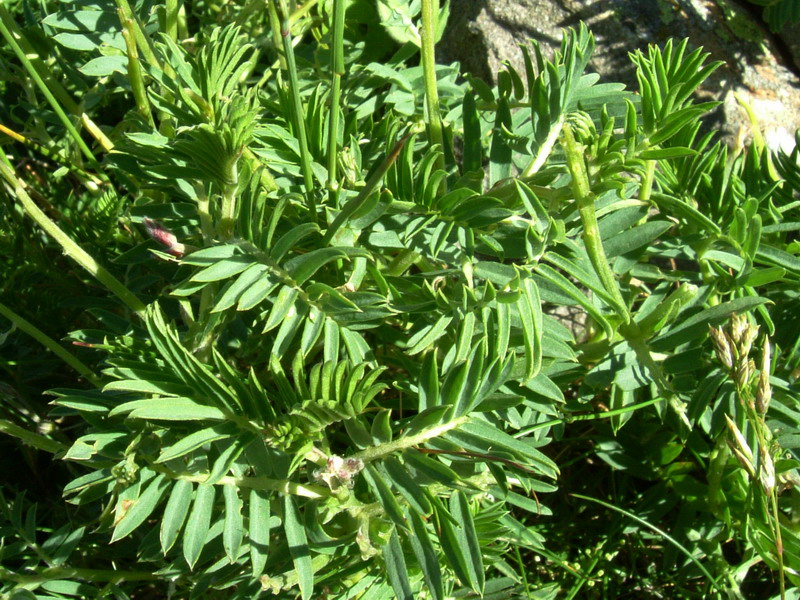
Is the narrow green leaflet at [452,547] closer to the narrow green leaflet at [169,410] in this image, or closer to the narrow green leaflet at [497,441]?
the narrow green leaflet at [497,441]

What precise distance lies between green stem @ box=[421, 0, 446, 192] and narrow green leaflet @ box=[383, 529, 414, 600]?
668 millimetres

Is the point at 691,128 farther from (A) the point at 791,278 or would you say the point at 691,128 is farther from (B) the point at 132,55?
(B) the point at 132,55

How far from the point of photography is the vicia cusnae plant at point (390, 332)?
132 centimetres

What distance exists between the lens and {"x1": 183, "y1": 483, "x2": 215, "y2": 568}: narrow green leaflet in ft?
4.27

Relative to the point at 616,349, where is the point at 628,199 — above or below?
above

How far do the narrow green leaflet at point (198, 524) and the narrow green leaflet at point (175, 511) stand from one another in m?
0.01

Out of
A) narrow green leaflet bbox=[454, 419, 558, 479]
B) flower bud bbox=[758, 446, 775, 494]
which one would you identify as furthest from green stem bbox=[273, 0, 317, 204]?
flower bud bbox=[758, 446, 775, 494]

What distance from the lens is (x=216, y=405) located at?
131cm

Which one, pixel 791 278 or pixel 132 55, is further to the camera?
pixel 791 278

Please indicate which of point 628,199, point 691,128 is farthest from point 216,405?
point 691,128

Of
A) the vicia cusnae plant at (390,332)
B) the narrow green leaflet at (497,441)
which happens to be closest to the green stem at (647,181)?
the vicia cusnae plant at (390,332)

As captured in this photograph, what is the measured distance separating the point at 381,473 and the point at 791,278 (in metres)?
1.03

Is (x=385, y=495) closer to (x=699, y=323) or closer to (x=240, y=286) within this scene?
(x=240, y=286)

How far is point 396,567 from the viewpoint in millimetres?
1330
